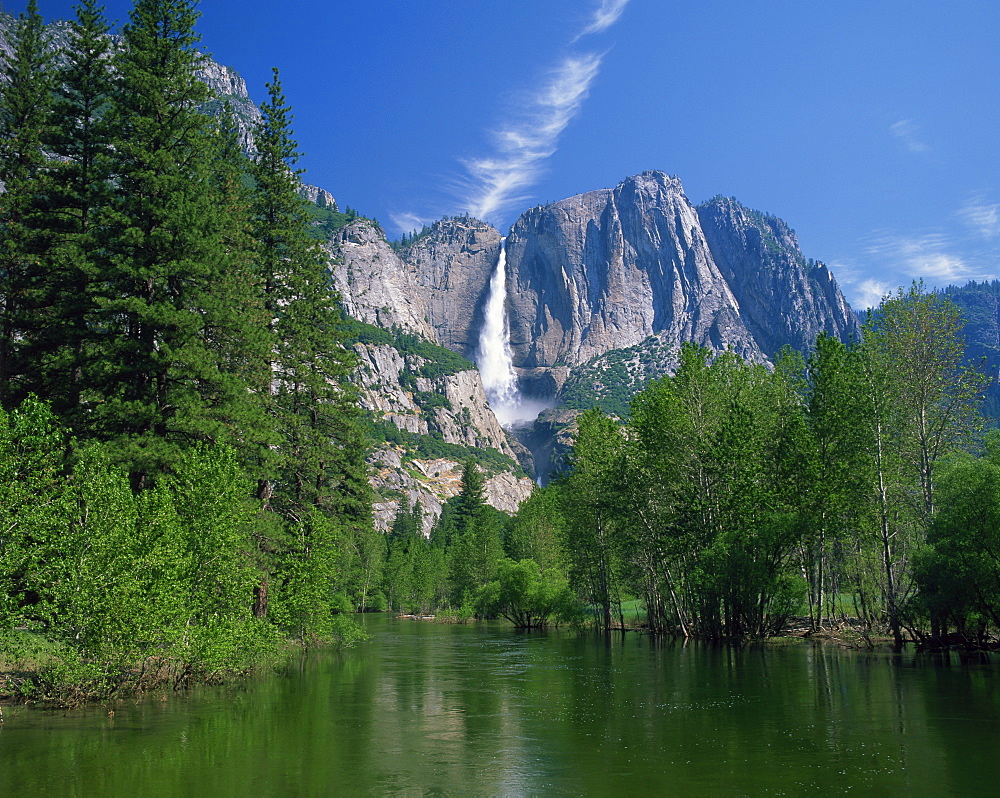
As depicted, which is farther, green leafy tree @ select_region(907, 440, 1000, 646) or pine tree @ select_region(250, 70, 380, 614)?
pine tree @ select_region(250, 70, 380, 614)

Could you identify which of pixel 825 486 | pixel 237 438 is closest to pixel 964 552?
pixel 825 486

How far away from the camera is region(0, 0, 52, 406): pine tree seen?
28.1 m

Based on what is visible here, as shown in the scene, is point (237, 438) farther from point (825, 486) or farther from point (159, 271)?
point (825, 486)

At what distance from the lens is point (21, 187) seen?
28484 millimetres

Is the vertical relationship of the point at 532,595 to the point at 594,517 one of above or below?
below

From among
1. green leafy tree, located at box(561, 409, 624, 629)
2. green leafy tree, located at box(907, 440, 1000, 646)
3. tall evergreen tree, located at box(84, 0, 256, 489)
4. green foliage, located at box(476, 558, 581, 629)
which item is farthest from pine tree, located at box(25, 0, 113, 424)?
green foliage, located at box(476, 558, 581, 629)

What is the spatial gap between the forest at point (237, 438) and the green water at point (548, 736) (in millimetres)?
2977

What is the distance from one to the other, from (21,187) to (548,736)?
28911mm

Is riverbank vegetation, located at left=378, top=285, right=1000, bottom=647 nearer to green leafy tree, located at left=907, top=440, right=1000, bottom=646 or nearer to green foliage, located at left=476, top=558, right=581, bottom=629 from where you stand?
green leafy tree, located at left=907, top=440, right=1000, bottom=646

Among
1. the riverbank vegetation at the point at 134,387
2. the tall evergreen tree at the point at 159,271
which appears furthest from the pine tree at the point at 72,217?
the tall evergreen tree at the point at 159,271

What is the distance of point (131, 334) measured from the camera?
1070 inches

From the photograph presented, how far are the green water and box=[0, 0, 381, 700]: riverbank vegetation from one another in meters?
2.49

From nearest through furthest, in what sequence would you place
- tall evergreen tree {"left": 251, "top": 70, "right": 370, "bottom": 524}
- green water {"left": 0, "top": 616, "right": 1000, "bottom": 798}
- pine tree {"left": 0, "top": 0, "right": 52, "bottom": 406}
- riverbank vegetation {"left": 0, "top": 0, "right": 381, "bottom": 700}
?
green water {"left": 0, "top": 616, "right": 1000, "bottom": 798}
riverbank vegetation {"left": 0, "top": 0, "right": 381, "bottom": 700}
pine tree {"left": 0, "top": 0, "right": 52, "bottom": 406}
tall evergreen tree {"left": 251, "top": 70, "right": 370, "bottom": 524}

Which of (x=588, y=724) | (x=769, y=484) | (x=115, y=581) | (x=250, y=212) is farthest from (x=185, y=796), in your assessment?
(x=769, y=484)
